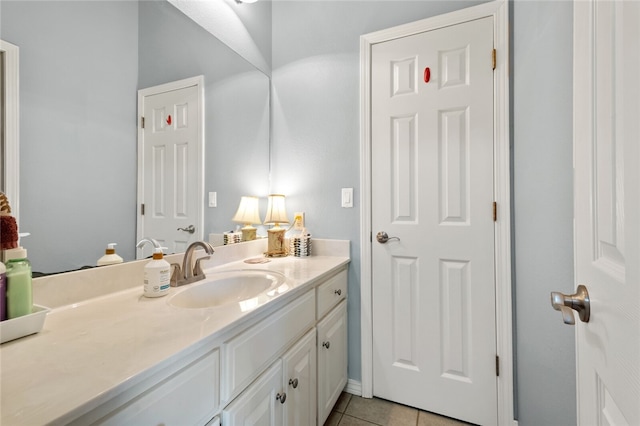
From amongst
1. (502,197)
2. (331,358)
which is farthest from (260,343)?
(502,197)

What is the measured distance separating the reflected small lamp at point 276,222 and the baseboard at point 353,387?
2.90 feet

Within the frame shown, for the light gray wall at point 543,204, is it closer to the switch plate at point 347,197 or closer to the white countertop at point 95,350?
the switch plate at point 347,197

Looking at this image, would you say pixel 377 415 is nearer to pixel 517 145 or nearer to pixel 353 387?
pixel 353 387

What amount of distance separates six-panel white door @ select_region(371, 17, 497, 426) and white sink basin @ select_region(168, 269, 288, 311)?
27.5 inches

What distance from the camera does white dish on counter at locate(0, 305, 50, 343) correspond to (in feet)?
2.11

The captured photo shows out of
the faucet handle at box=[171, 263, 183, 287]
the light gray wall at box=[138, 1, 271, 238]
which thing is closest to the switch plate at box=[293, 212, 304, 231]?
the light gray wall at box=[138, 1, 271, 238]

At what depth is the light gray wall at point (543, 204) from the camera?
2.95 ft

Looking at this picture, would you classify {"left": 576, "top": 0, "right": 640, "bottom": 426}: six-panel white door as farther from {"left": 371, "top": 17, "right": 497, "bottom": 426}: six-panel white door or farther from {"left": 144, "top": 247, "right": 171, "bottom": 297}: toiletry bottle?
{"left": 144, "top": 247, "right": 171, "bottom": 297}: toiletry bottle

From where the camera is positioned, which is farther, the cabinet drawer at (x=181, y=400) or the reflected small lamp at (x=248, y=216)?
the reflected small lamp at (x=248, y=216)

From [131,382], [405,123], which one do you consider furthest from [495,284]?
[131,382]

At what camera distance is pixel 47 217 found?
87 centimetres

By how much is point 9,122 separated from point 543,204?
1.75 meters

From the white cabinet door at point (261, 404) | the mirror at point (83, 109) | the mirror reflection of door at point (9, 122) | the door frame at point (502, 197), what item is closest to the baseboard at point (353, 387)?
the door frame at point (502, 197)

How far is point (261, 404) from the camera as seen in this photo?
0.92 meters
